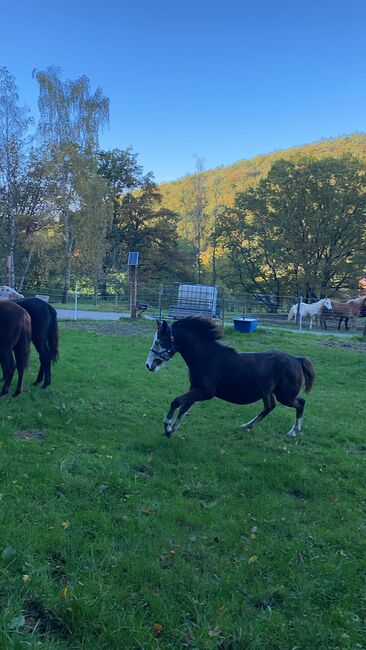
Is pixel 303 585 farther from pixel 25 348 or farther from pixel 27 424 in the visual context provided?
pixel 25 348

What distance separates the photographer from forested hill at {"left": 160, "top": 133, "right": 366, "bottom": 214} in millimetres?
47281

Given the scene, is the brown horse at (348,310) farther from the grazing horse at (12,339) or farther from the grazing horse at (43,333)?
the grazing horse at (12,339)

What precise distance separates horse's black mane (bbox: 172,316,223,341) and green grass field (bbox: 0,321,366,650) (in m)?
1.32

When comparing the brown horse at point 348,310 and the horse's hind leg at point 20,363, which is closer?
the horse's hind leg at point 20,363

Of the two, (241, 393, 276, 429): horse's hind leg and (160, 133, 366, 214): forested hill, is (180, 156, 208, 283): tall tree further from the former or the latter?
(241, 393, 276, 429): horse's hind leg

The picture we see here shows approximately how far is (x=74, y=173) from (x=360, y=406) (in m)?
26.1

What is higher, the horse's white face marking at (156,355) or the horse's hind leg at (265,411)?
the horse's white face marking at (156,355)

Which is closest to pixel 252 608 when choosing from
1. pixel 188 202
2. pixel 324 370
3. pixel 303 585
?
pixel 303 585

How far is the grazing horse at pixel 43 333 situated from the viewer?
6.95m

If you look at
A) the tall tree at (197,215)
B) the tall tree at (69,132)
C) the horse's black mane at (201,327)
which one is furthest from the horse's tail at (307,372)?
the tall tree at (197,215)

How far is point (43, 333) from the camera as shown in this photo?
23.1 ft

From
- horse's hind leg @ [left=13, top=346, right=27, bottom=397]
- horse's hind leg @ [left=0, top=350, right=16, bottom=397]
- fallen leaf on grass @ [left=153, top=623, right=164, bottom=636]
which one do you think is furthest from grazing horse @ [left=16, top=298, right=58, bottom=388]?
fallen leaf on grass @ [left=153, top=623, right=164, bottom=636]

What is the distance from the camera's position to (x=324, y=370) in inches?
401

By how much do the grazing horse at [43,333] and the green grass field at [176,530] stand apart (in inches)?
32.7
